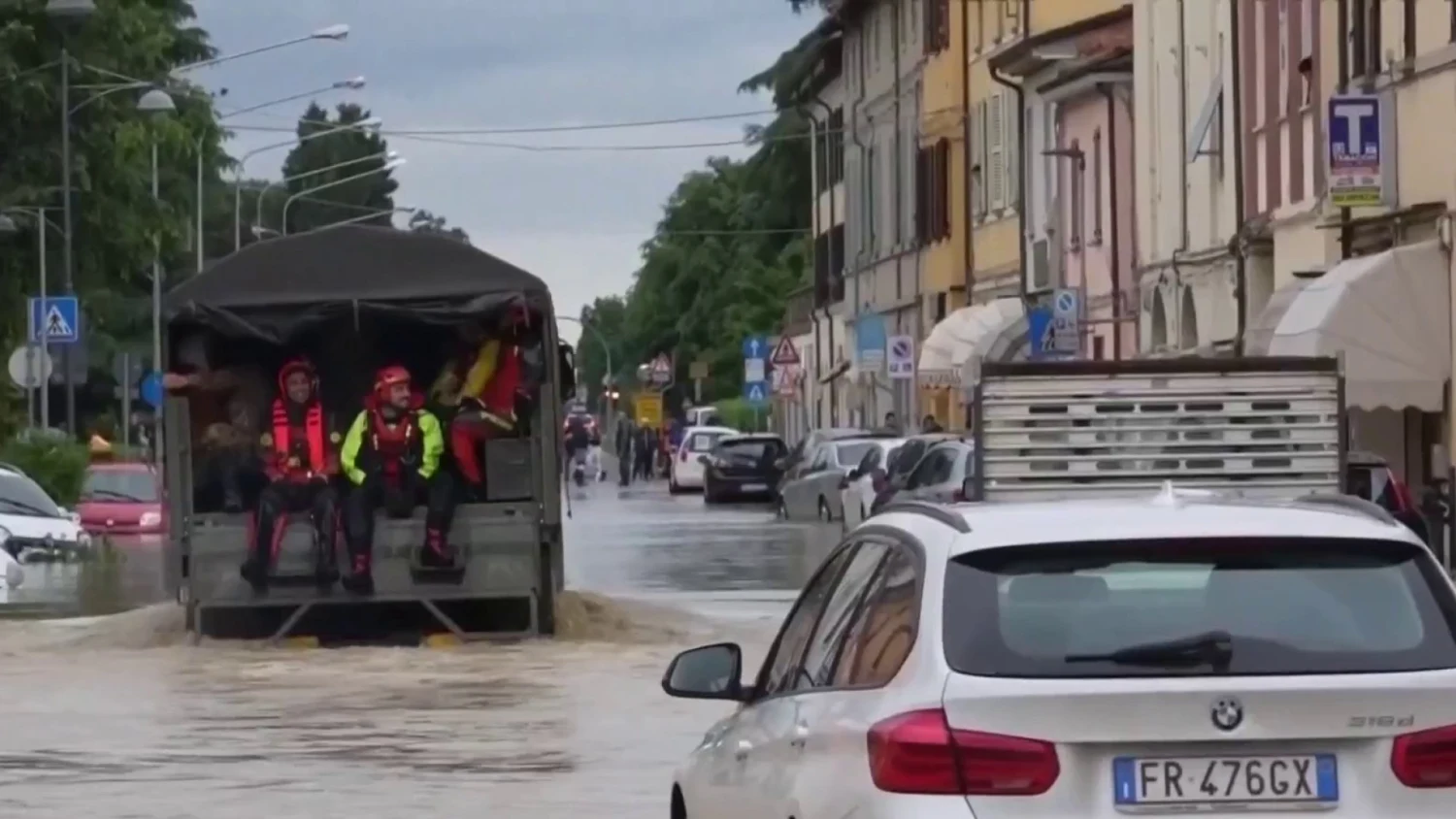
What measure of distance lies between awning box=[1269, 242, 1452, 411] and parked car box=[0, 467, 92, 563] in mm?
14000

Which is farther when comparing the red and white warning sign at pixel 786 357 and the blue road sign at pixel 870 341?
the red and white warning sign at pixel 786 357

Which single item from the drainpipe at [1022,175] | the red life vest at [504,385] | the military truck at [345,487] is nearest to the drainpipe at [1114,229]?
the drainpipe at [1022,175]

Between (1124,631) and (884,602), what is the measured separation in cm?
77

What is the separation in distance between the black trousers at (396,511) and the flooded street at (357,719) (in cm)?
69

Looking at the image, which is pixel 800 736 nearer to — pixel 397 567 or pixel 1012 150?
pixel 397 567

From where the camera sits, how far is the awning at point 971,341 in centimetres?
5909

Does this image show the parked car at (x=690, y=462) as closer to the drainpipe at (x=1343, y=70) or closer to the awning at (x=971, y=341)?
the awning at (x=971, y=341)

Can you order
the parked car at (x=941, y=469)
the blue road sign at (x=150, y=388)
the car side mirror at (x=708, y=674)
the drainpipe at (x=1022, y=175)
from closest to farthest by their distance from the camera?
the car side mirror at (x=708, y=674) → the parked car at (x=941, y=469) → the blue road sign at (x=150, y=388) → the drainpipe at (x=1022, y=175)

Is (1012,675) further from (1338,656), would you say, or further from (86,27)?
(86,27)

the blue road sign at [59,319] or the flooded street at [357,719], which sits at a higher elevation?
the blue road sign at [59,319]

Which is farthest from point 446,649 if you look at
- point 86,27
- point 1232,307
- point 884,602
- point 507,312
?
point 86,27

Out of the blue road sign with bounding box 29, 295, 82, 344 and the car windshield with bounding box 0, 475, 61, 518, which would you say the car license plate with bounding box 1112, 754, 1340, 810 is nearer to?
the car windshield with bounding box 0, 475, 61, 518

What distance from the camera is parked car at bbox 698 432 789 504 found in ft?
222

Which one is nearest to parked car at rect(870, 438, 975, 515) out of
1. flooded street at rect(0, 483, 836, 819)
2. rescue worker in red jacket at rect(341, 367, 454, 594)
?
flooded street at rect(0, 483, 836, 819)
